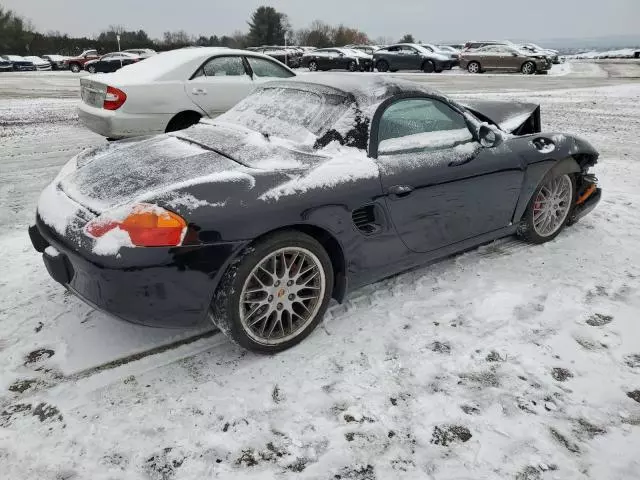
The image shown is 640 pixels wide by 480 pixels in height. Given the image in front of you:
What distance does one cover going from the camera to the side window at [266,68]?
24.1 ft

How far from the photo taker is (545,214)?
4.05 m

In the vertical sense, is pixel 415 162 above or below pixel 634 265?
above

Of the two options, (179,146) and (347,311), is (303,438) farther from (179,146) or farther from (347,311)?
(179,146)

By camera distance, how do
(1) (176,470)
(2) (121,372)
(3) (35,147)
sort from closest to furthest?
1. (1) (176,470)
2. (2) (121,372)
3. (3) (35,147)

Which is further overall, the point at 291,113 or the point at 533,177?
the point at 533,177

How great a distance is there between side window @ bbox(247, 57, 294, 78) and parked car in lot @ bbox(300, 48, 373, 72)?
59.2ft

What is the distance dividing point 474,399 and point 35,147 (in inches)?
287

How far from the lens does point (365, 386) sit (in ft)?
8.08

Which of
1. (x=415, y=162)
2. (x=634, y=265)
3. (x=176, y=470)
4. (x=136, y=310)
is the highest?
(x=415, y=162)

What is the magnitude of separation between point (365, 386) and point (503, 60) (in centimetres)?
2484

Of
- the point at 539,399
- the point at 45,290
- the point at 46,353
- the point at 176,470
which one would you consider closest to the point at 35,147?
the point at 45,290

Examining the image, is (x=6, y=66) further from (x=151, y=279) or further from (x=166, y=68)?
(x=151, y=279)

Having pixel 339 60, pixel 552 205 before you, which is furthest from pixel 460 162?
pixel 339 60

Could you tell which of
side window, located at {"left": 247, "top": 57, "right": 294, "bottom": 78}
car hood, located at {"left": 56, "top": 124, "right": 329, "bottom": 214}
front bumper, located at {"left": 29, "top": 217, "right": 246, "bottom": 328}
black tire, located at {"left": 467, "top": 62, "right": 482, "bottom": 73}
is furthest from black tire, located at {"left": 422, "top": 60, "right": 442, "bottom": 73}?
front bumper, located at {"left": 29, "top": 217, "right": 246, "bottom": 328}
